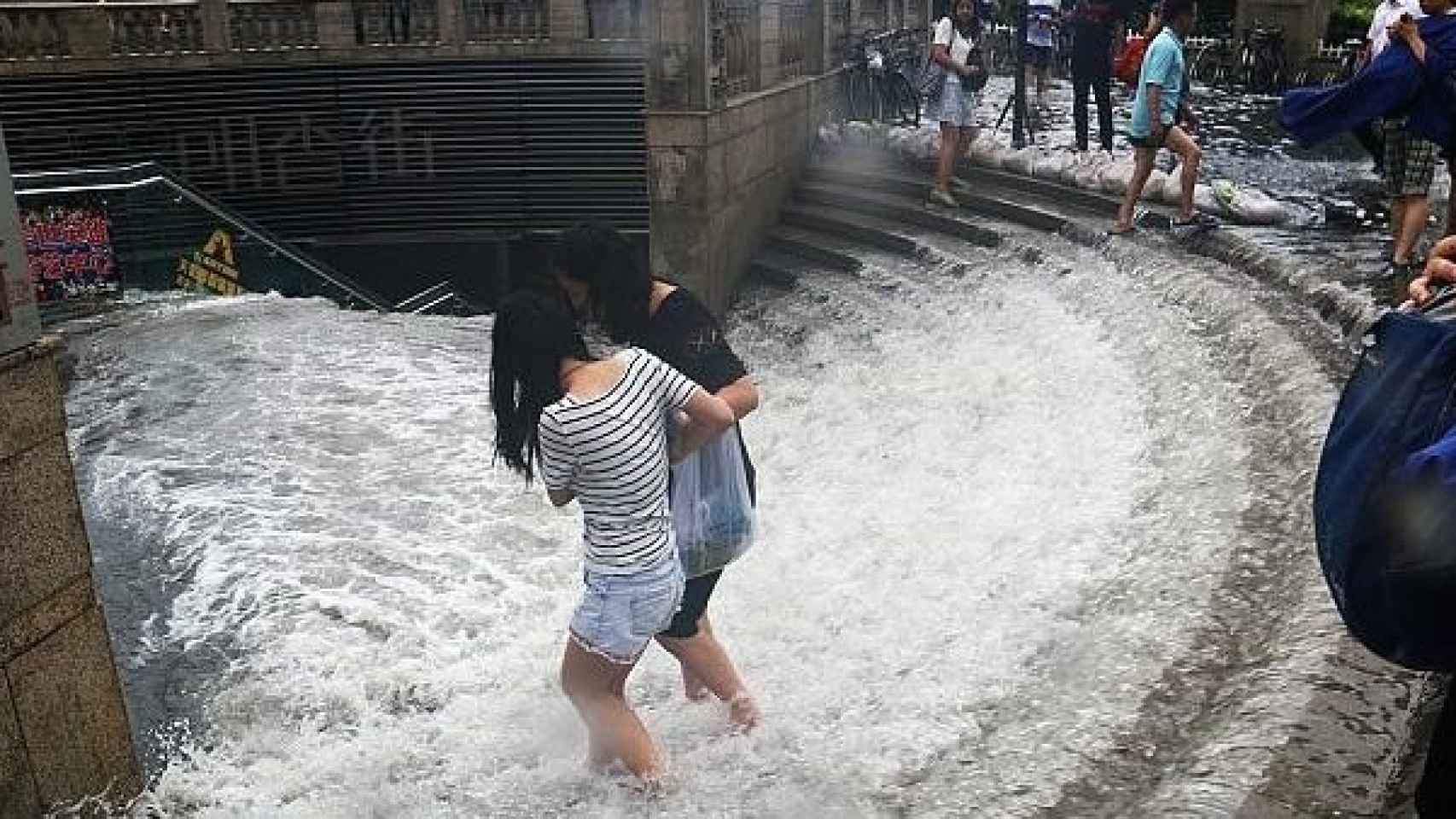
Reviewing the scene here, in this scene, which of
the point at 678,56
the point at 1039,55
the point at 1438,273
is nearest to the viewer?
the point at 1438,273

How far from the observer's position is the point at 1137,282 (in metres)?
9.51

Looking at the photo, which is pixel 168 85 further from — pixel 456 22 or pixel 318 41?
pixel 456 22

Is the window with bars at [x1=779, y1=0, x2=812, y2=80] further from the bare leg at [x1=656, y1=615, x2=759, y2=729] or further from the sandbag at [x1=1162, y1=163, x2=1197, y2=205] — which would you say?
the bare leg at [x1=656, y1=615, x2=759, y2=729]

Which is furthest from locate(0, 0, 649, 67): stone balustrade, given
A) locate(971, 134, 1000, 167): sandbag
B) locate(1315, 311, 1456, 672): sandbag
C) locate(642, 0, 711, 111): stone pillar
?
locate(1315, 311, 1456, 672): sandbag

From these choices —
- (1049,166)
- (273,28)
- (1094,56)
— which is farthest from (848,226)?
(273,28)

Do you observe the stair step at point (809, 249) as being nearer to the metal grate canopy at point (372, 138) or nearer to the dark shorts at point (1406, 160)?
the metal grate canopy at point (372, 138)

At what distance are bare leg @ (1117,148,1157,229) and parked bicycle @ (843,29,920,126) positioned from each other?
743 cm

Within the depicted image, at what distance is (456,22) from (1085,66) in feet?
23.8

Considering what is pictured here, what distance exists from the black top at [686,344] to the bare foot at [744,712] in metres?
1.31

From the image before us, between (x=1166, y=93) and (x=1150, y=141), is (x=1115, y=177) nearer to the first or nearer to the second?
(x=1150, y=141)

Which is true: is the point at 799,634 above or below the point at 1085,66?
below

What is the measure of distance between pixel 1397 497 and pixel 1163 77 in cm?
817

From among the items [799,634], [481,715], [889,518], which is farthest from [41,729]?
[889,518]

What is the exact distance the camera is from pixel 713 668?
15.2 ft
